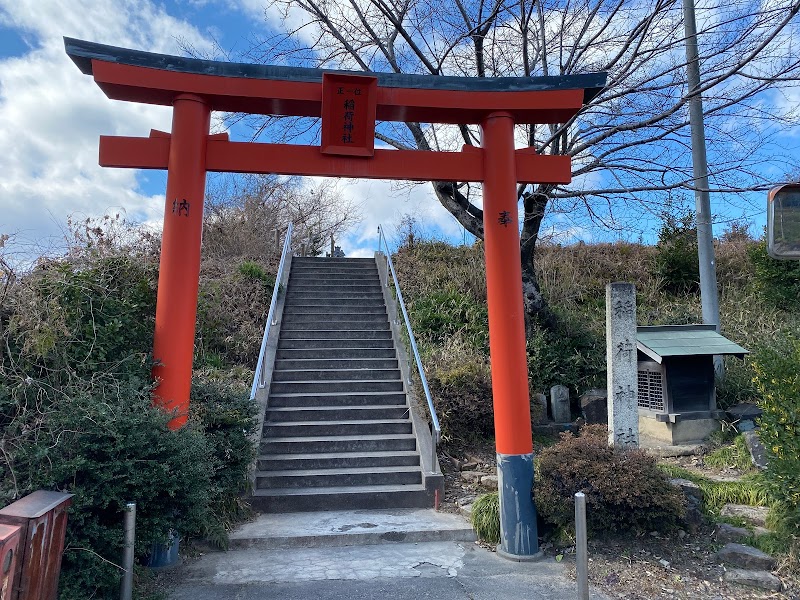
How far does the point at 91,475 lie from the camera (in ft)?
12.0

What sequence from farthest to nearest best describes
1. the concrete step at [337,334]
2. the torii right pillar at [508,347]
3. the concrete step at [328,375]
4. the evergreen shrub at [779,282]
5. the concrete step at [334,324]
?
the evergreen shrub at [779,282], the concrete step at [334,324], the concrete step at [337,334], the concrete step at [328,375], the torii right pillar at [508,347]

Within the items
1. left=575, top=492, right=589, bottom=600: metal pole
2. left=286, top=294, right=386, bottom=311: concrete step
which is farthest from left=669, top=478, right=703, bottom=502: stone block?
left=286, top=294, right=386, bottom=311: concrete step

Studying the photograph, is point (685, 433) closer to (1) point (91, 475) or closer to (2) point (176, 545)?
(2) point (176, 545)

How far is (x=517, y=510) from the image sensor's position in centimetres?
507

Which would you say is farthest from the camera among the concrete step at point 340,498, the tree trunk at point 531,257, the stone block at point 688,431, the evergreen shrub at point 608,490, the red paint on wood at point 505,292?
the tree trunk at point 531,257

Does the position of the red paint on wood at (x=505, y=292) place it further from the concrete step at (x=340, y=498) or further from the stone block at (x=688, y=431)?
the stone block at (x=688, y=431)

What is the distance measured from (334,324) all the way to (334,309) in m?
0.67

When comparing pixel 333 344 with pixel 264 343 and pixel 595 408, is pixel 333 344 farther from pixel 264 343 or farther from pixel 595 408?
pixel 595 408

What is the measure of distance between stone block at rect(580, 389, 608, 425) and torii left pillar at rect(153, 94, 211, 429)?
20.4ft

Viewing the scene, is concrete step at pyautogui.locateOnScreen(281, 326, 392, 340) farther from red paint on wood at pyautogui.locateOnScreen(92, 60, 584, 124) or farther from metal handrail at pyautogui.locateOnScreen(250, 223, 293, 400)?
red paint on wood at pyautogui.locateOnScreen(92, 60, 584, 124)

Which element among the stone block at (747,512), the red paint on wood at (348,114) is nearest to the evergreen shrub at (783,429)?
the stone block at (747,512)

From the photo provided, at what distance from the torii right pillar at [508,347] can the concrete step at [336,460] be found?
1.90 m

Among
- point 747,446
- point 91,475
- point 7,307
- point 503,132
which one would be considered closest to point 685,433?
point 747,446

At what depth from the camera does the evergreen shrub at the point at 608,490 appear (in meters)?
4.80
